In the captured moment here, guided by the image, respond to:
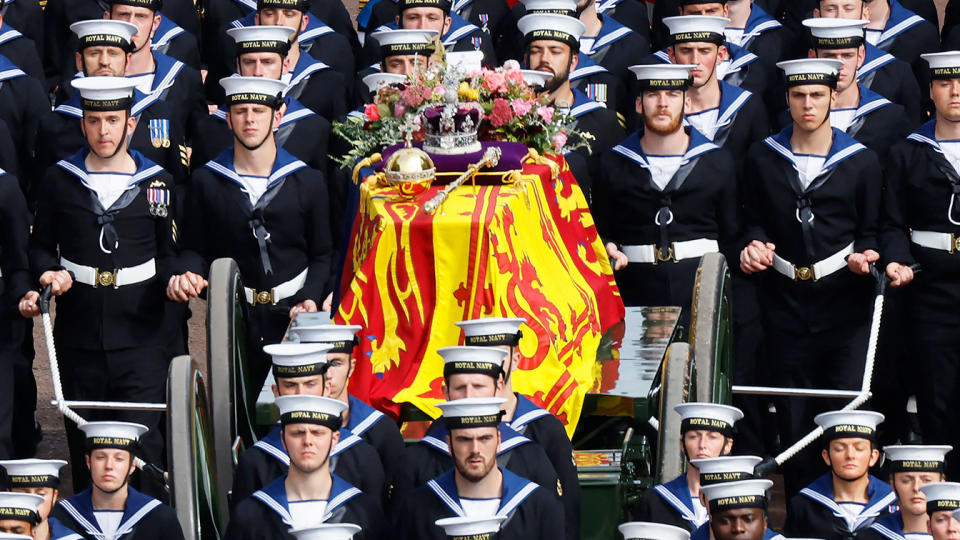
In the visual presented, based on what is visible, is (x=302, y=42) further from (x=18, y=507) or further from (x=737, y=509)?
(x=737, y=509)

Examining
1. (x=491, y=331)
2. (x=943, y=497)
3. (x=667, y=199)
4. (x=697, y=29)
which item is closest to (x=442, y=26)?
(x=697, y=29)

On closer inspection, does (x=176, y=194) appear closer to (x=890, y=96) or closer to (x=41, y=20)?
(x=41, y=20)

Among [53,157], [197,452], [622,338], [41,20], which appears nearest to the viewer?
[197,452]

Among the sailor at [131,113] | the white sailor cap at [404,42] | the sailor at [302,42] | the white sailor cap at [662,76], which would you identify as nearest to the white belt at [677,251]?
the white sailor cap at [662,76]

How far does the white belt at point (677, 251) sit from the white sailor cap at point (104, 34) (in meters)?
3.37

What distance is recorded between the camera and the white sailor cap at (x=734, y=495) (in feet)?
39.0

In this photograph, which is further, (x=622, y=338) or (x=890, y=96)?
(x=890, y=96)

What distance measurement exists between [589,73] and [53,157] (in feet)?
11.4

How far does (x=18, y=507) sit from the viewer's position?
1182cm

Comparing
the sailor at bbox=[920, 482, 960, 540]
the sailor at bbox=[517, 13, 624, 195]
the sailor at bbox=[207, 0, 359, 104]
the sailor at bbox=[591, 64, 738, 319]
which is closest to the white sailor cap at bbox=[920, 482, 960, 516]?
the sailor at bbox=[920, 482, 960, 540]

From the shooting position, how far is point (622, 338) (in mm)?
14398

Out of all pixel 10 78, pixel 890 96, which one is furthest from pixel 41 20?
pixel 890 96

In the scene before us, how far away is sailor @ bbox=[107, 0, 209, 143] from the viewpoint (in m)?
16.4

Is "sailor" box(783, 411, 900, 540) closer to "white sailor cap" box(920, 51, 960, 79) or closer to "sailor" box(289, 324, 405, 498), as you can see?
"sailor" box(289, 324, 405, 498)
